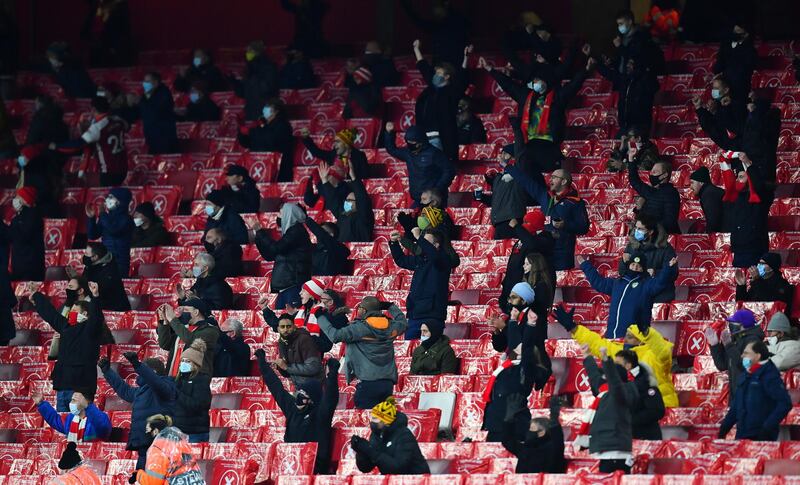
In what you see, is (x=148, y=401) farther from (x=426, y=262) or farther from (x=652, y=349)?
(x=652, y=349)

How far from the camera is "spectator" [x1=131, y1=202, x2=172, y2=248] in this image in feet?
65.8

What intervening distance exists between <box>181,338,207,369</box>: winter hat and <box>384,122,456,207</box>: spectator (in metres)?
3.35

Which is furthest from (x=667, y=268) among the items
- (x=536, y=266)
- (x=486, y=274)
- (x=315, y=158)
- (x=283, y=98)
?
(x=283, y=98)

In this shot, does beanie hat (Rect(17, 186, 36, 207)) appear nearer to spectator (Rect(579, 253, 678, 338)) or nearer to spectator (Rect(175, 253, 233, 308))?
spectator (Rect(175, 253, 233, 308))

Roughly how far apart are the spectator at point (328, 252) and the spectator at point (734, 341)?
14.2ft

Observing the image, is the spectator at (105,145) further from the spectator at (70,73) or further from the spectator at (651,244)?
the spectator at (651,244)

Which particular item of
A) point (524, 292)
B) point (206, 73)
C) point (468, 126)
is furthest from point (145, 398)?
point (206, 73)

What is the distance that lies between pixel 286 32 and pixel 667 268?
35.9ft

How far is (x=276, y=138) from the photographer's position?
2094cm

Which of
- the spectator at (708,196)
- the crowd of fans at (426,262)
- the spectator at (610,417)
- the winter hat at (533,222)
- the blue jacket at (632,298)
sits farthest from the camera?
the spectator at (708,196)

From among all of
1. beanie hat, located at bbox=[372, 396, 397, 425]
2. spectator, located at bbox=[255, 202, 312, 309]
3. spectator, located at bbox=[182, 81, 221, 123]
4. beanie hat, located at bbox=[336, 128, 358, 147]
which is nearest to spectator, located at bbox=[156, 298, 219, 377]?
spectator, located at bbox=[255, 202, 312, 309]

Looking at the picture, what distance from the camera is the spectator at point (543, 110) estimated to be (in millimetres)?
18234

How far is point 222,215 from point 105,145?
9.98ft

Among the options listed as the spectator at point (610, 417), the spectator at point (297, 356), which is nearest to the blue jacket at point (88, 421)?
the spectator at point (297, 356)
